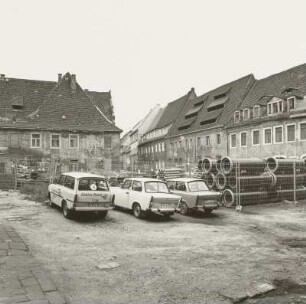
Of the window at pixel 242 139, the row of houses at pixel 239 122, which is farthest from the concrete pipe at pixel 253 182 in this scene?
the window at pixel 242 139

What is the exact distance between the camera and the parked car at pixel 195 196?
54.0 feet

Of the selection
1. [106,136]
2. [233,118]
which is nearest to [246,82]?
[233,118]

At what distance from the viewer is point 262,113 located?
120 feet

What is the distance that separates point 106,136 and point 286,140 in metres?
17.6

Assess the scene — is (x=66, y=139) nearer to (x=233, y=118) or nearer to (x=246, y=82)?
(x=233, y=118)

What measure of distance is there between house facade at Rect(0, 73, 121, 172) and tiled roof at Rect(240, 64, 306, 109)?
14494 mm

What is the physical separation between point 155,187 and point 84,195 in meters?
3.08

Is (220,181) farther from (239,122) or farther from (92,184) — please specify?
(239,122)

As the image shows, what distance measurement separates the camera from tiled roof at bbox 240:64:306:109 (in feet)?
112

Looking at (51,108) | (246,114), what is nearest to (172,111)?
(246,114)

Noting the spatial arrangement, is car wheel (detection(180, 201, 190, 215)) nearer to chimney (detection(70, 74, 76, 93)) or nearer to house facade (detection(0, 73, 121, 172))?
house facade (detection(0, 73, 121, 172))

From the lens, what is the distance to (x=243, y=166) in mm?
19812

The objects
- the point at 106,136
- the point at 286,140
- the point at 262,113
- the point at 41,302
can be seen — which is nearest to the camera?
the point at 41,302

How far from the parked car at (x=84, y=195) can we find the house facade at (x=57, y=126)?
→ 22.3 meters
